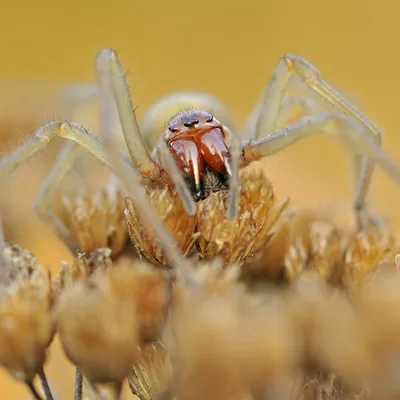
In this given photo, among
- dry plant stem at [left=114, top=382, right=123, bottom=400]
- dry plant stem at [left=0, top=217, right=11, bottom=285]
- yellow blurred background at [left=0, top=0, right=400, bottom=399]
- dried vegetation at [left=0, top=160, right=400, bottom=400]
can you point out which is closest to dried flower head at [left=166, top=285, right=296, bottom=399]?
dried vegetation at [left=0, top=160, right=400, bottom=400]

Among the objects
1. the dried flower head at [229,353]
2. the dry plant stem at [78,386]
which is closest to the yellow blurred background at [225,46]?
the dry plant stem at [78,386]

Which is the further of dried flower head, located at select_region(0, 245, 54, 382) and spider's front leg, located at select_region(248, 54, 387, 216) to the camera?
spider's front leg, located at select_region(248, 54, 387, 216)

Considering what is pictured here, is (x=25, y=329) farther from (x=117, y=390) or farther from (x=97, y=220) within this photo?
(x=97, y=220)

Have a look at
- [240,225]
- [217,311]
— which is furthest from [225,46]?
[217,311]

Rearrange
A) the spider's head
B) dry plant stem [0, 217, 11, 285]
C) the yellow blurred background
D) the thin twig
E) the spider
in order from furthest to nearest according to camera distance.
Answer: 1. the yellow blurred background
2. the spider's head
3. the spider
4. dry plant stem [0, 217, 11, 285]
5. the thin twig

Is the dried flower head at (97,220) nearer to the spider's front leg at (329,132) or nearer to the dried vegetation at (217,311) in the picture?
the dried vegetation at (217,311)

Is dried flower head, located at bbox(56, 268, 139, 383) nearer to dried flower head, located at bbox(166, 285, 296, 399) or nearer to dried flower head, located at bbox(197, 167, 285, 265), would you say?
dried flower head, located at bbox(166, 285, 296, 399)
